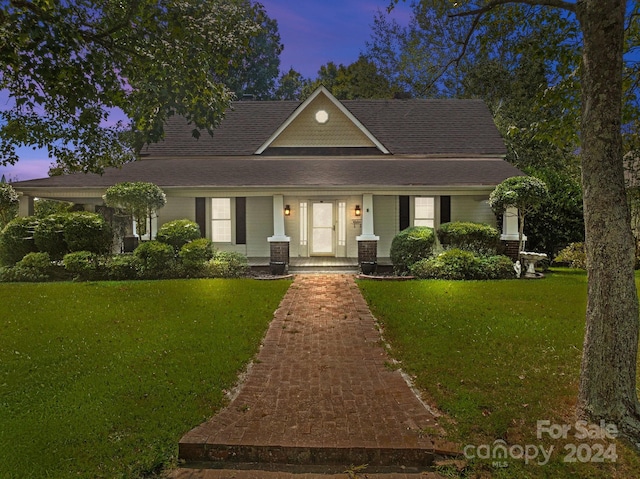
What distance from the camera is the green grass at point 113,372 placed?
361cm

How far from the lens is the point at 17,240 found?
1283 cm

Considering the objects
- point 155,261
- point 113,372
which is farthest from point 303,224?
point 113,372

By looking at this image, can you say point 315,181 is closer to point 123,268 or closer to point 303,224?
point 303,224

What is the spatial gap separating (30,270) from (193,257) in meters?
4.78

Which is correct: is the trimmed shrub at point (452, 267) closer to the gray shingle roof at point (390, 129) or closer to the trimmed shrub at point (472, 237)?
the trimmed shrub at point (472, 237)

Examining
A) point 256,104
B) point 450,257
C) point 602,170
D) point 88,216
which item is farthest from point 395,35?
point 602,170

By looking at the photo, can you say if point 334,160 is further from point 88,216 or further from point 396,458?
point 396,458

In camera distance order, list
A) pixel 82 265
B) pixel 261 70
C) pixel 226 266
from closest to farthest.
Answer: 1. pixel 82 265
2. pixel 226 266
3. pixel 261 70

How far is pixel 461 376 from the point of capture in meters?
5.16

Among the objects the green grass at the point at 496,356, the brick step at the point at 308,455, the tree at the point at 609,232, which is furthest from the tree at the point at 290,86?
the brick step at the point at 308,455

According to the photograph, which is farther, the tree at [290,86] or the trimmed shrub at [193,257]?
the tree at [290,86]

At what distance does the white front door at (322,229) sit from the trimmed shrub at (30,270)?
8.56 meters

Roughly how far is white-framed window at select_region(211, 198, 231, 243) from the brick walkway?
8.99m

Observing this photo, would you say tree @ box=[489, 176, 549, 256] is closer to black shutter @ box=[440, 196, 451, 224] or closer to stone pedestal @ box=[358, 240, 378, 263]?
black shutter @ box=[440, 196, 451, 224]
